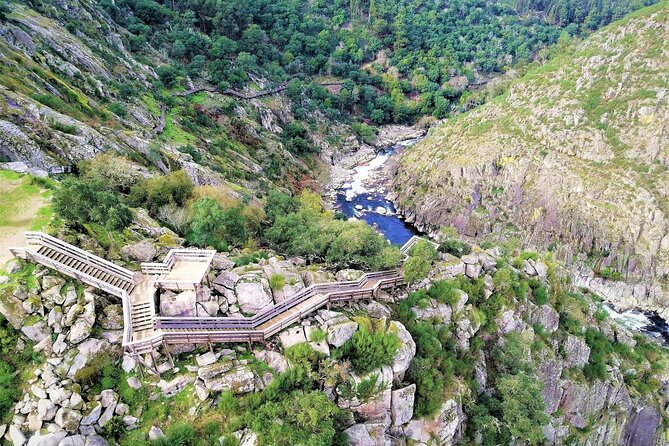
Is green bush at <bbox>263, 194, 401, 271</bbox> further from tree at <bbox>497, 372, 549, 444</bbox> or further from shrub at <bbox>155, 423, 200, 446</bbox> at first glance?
shrub at <bbox>155, 423, 200, 446</bbox>

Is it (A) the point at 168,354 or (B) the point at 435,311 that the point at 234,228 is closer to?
(A) the point at 168,354

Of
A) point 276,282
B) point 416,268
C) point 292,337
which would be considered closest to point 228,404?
point 292,337

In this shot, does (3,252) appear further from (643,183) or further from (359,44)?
(359,44)

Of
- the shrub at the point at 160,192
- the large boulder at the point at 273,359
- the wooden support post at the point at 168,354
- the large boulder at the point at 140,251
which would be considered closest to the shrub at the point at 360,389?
the large boulder at the point at 273,359

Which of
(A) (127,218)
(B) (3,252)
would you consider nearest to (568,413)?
(A) (127,218)

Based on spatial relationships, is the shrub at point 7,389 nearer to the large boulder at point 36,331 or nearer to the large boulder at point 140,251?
the large boulder at point 36,331

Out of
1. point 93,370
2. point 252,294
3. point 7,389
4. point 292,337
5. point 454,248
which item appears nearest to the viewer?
point 7,389
